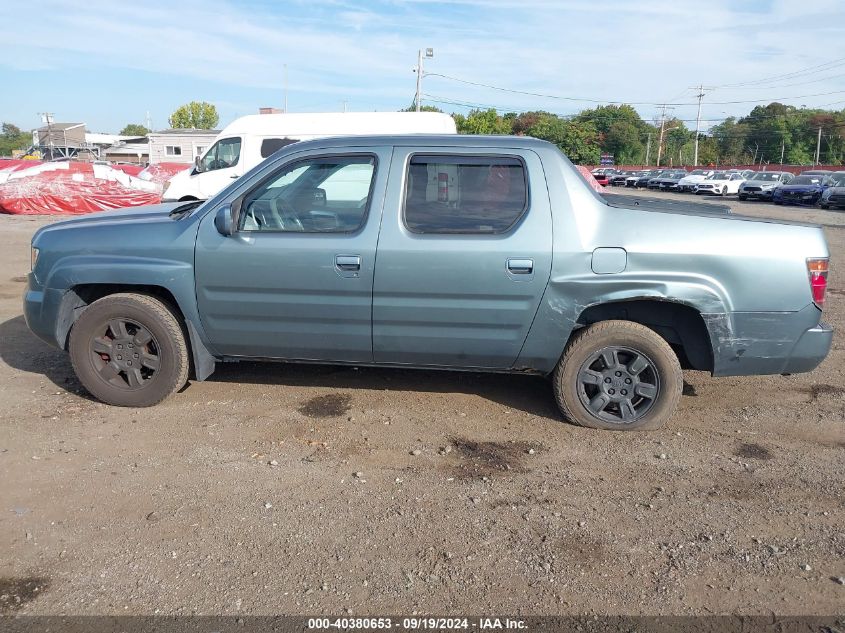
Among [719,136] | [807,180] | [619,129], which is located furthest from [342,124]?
[719,136]

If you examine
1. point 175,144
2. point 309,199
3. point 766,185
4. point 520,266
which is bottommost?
point 520,266

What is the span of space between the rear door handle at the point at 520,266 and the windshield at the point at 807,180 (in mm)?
31206

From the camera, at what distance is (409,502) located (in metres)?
3.57

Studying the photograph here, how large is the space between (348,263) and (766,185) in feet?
114

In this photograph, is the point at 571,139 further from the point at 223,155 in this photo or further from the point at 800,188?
the point at 223,155

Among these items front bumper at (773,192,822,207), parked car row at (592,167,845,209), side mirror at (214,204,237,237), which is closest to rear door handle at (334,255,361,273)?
side mirror at (214,204,237,237)

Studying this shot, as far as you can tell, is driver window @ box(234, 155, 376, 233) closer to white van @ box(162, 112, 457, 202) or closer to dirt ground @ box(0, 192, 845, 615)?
dirt ground @ box(0, 192, 845, 615)

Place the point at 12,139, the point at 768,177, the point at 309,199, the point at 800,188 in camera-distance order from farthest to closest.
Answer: the point at 12,139, the point at 768,177, the point at 800,188, the point at 309,199

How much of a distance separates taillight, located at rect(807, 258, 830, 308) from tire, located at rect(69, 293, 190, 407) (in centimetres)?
409

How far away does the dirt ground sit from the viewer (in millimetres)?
2869

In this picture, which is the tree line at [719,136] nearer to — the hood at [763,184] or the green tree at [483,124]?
the green tree at [483,124]

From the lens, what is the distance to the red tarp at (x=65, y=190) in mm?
18656

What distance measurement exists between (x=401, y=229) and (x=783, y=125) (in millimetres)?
92319

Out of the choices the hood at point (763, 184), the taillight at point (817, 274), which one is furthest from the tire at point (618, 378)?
the hood at point (763, 184)
